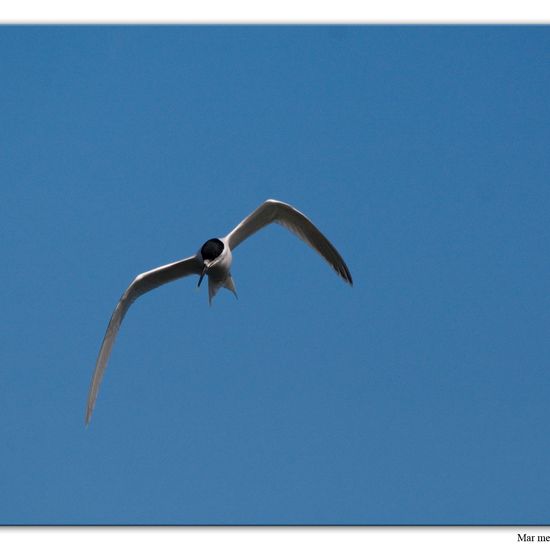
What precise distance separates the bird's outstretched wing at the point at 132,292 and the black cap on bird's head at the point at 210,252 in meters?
0.74

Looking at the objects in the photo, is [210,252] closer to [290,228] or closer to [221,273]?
[221,273]

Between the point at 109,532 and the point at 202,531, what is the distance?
1.17 meters

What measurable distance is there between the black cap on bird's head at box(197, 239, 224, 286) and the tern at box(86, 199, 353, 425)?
27 cm

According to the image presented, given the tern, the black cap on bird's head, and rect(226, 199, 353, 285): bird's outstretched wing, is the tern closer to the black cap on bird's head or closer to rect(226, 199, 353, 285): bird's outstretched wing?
rect(226, 199, 353, 285): bird's outstretched wing

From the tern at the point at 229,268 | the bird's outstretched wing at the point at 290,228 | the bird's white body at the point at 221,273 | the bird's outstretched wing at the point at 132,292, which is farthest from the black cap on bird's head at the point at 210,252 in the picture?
the bird's outstretched wing at the point at 132,292

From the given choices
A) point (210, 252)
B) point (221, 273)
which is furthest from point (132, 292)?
point (210, 252)

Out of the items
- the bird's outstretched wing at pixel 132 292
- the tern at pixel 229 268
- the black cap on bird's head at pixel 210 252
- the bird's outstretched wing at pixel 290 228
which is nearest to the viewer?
the black cap on bird's head at pixel 210 252

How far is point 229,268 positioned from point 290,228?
4.99 ft

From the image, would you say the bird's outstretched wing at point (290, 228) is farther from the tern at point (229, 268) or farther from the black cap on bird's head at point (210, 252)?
the black cap on bird's head at point (210, 252)

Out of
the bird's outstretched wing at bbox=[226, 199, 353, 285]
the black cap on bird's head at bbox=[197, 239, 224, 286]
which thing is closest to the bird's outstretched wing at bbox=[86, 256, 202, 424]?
the black cap on bird's head at bbox=[197, 239, 224, 286]

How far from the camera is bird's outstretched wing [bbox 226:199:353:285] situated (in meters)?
17.8

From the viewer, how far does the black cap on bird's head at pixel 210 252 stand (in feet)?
55.8
